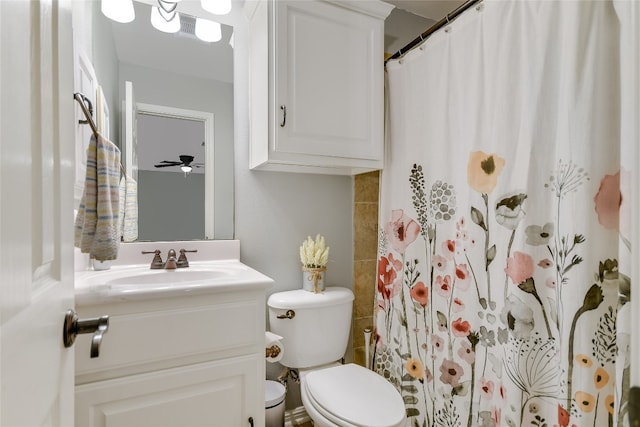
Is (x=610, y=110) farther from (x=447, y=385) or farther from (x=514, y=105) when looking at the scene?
(x=447, y=385)

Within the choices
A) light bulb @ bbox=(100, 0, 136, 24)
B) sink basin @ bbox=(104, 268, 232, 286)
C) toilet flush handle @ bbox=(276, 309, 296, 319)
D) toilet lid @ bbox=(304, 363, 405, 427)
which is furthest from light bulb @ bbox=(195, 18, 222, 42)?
toilet lid @ bbox=(304, 363, 405, 427)

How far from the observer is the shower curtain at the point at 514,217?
848mm

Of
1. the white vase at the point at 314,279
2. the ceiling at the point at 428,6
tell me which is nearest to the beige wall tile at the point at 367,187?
the white vase at the point at 314,279

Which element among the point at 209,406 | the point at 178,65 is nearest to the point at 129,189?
the point at 178,65

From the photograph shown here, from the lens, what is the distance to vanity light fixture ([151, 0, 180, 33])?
4.77 ft

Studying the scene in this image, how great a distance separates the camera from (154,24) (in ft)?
4.80

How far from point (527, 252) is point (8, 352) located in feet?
3.83

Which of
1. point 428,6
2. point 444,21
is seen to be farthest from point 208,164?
point 428,6

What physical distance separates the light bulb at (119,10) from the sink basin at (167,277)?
1.11 metres

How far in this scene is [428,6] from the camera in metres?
1.83

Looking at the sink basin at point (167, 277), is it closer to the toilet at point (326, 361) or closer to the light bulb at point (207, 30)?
the toilet at point (326, 361)

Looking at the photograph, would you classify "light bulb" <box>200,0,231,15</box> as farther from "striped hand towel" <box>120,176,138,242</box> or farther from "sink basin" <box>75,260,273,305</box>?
"sink basin" <box>75,260,273,305</box>

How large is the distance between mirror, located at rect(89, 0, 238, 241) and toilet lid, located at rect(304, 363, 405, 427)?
789 millimetres

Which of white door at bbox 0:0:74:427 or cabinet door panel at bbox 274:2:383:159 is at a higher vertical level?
cabinet door panel at bbox 274:2:383:159
